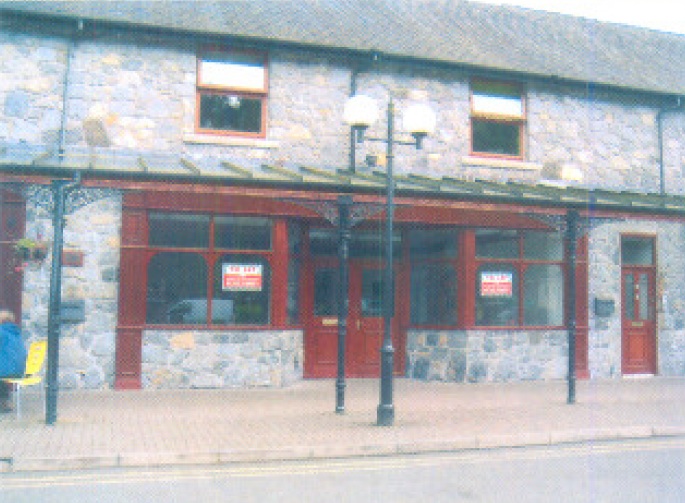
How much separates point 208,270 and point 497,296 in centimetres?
574

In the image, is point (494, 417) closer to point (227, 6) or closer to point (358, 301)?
point (358, 301)

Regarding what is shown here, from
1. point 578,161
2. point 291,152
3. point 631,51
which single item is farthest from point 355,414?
point 631,51

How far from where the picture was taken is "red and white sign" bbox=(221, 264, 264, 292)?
1317 cm

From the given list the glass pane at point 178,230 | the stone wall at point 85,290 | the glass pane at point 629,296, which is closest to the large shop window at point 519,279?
the glass pane at point 629,296

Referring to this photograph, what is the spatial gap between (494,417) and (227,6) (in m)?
9.78

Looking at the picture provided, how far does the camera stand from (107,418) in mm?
9844

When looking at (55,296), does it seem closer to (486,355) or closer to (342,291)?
(342,291)

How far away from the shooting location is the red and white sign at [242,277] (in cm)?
1317

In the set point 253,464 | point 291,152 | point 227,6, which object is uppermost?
point 227,6

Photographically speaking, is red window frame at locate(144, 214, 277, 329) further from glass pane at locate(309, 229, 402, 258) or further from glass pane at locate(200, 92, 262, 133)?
glass pane at locate(200, 92, 262, 133)

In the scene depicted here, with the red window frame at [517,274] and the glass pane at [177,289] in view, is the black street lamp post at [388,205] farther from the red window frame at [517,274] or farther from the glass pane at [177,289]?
the red window frame at [517,274]

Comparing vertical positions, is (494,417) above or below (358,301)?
below

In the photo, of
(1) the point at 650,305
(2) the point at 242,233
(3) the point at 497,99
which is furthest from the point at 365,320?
(1) the point at 650,305

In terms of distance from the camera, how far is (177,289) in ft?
42.5
